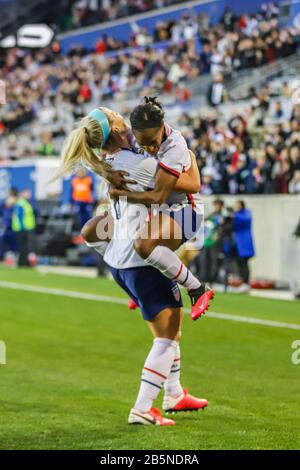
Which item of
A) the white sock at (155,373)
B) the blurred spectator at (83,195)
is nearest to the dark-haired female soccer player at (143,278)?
the white sock at (155,373)

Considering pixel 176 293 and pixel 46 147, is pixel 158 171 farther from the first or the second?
pixel 46 147

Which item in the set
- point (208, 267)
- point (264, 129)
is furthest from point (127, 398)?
point (264, 129)

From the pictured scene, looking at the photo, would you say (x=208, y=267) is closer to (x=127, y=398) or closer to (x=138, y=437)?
(x=127, y=398)

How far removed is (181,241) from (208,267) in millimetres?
13852

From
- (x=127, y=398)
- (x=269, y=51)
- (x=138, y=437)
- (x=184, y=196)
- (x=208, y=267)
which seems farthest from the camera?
(x=269, y=51)

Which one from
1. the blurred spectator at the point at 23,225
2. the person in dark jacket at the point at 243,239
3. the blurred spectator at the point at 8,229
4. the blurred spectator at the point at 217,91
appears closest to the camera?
the person in dark jacket at the point at 243,239

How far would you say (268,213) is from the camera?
21.3 metres

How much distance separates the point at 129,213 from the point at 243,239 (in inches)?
508

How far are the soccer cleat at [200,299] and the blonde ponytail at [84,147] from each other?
1031mm

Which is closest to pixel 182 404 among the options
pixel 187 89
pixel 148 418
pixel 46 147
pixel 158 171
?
pixel 148 418

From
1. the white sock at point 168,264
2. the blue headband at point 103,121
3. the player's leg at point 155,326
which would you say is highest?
the blue headband at point 103,121

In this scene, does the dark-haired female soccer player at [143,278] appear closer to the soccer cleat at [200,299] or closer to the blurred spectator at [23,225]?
the soccer cleat at [200,299]

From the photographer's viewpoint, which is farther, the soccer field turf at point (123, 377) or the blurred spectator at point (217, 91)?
the blurred spectator at point (217, 91)

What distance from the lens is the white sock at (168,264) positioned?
6718mm
